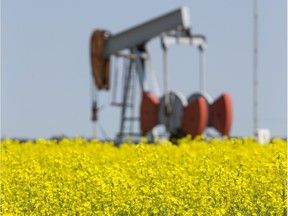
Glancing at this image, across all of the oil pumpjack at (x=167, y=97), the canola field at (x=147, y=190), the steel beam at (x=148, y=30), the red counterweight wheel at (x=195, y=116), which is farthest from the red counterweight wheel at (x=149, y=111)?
the canola field at (x=147, y=190)

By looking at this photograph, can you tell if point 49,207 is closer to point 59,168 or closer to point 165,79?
point 59,168

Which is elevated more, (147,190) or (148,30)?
(148,30)

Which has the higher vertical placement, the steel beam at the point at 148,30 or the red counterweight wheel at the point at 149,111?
the steel beam at the point at 148,30

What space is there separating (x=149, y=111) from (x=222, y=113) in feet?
11.1

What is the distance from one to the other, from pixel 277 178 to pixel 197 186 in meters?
1.40

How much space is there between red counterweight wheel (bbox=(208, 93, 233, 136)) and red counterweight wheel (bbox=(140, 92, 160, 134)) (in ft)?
8.62

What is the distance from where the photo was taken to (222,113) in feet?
85.3

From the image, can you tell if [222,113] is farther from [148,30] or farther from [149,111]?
[148,30]

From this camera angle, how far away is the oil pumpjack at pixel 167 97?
26047mm

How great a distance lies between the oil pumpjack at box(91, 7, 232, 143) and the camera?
26.0m

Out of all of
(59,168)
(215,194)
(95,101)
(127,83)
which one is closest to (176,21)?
(127,83)

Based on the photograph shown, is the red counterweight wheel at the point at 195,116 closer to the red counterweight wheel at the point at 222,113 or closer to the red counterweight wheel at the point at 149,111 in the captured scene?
the red counterweight wheel at the point at 222,113

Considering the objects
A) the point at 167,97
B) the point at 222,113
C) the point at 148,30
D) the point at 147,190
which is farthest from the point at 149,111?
the point at 147,190

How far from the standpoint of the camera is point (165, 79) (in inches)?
1027
